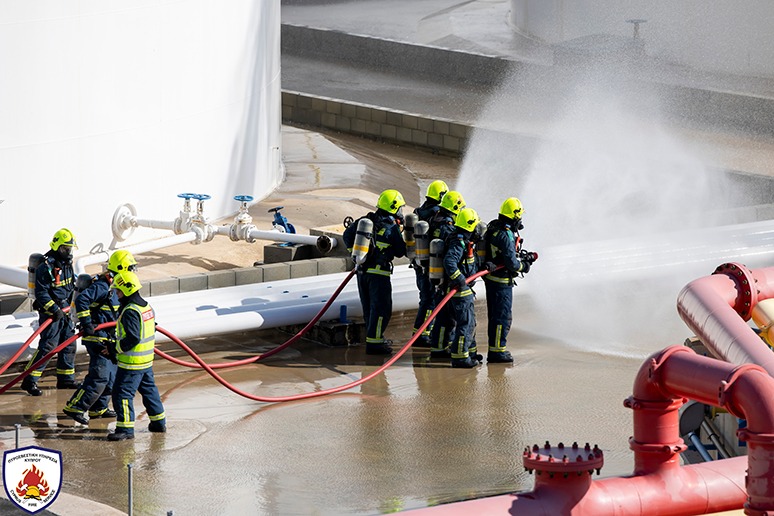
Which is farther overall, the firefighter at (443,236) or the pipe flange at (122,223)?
the pipe flange at (122,223)

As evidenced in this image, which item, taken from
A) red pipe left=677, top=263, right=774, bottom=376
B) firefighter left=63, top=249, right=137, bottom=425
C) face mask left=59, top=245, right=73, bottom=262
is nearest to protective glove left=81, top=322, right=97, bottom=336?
firefighter left=63, top=249, right=137, bottom=425

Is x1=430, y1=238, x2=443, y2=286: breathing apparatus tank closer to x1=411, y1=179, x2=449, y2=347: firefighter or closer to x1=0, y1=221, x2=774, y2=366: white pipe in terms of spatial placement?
x1=411, y1=179, x2=449, y2=347: firefighter

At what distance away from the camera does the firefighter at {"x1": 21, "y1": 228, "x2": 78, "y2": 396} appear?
1095 centimetres

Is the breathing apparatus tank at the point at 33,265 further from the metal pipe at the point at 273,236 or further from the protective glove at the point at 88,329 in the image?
the metal pipe at the point at 273,236

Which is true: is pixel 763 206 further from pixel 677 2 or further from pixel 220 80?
pixel 677 2

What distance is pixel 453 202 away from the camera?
1198cm

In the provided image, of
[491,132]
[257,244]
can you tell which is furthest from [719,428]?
[491,132]

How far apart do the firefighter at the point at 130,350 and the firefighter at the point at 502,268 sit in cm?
324

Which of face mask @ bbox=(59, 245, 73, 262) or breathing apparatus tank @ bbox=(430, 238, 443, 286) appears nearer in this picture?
face mask @ bbox=(59, 245, 73, 262)

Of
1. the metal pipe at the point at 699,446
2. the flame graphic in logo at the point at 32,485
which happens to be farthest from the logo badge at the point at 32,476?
the metal pipe at the point at 699,446

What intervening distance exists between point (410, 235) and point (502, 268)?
931 mm

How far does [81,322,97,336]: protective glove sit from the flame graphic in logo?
3.32m

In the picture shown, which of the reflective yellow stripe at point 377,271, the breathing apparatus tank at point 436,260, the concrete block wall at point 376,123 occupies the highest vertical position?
the concrete block wall at point 376,123

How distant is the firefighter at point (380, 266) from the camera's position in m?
12.2
